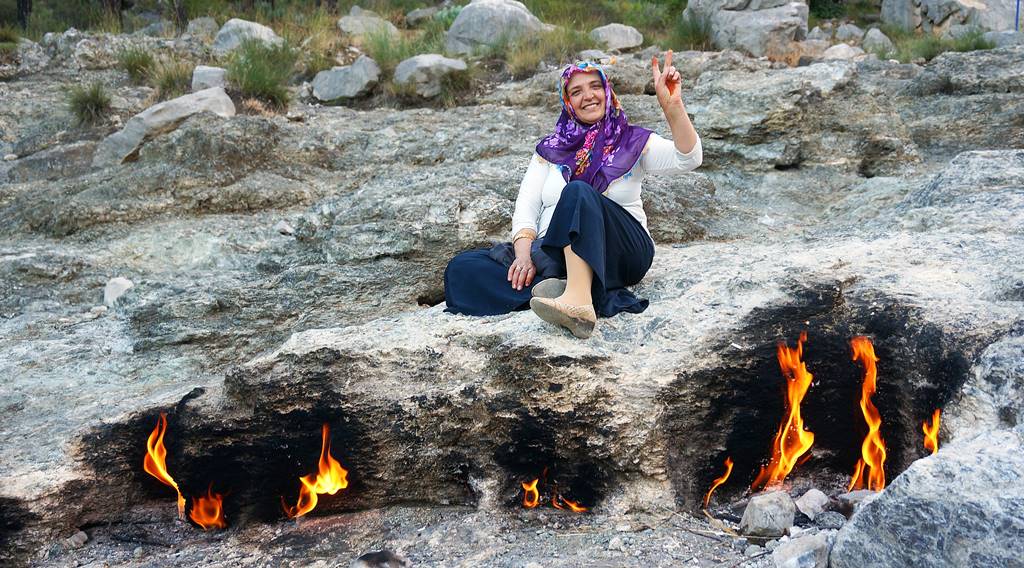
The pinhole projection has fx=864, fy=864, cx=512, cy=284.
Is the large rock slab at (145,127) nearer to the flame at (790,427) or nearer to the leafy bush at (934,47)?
the flame at (790,427)

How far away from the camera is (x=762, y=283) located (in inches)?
143

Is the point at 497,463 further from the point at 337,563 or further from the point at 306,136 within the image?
the point at 306,136

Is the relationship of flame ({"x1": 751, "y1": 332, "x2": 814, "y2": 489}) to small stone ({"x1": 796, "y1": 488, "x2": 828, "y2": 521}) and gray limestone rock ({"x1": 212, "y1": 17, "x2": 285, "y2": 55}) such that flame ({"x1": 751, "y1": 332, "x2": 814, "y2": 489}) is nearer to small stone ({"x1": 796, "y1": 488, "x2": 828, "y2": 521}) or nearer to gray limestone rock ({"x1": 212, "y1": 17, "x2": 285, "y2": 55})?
small stone ({"x1": 796, "y1": 488, "x2": 828, "y2": 521})

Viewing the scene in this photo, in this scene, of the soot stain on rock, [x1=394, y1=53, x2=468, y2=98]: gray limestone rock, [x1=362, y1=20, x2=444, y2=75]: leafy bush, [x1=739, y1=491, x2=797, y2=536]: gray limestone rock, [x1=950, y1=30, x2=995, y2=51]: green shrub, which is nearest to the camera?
[x1=739, y1=491, x2=797, y2=536]: gray limestone rock

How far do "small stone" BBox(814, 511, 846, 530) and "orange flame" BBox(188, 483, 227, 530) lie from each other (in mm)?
2450

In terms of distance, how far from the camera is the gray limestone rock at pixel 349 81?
29.0 ft

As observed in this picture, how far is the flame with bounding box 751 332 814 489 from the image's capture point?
11.1 ft

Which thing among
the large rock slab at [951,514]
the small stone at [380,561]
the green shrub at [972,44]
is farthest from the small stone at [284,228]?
the green shrub at [972,44]

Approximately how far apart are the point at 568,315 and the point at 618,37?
30.6 feet

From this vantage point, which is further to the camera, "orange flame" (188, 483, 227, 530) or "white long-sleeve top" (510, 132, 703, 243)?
"white long-sleeve top" (510, 132, 703, 243)

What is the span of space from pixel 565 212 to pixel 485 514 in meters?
1.29

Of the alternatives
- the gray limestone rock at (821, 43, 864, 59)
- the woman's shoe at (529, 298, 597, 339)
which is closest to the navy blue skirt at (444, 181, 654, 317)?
the woman's shoe at (529, 298, 597, 339)

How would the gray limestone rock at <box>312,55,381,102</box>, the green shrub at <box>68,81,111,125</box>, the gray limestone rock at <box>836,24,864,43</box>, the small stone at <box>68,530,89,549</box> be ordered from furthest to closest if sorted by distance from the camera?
the gray limestone rock at <box>836,24,864,43</box> < the gray limestone rock at <box>312,55,381,102</box> < the green shrub at <box>68,81,111,125</box> < the small stone at <box>68,530,89,549</box>

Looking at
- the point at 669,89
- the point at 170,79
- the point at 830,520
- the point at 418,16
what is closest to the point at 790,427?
the point at 830,520
